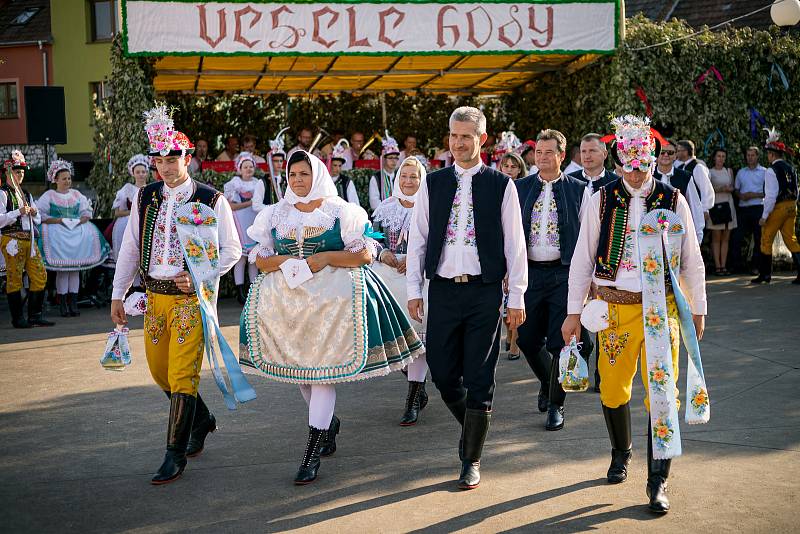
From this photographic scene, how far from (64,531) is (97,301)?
8.81 meters

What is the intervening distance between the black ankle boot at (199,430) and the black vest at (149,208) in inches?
35.0

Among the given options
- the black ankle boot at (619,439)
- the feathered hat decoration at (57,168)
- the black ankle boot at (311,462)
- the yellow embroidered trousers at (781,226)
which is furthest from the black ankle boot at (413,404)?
the yellow embroidered trousers at (781,226)

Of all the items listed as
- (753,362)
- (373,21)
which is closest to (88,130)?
(373,21)

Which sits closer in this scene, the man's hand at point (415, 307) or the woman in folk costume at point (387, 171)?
the man's hand at point (415, 307)

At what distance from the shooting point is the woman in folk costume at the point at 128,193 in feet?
38.2

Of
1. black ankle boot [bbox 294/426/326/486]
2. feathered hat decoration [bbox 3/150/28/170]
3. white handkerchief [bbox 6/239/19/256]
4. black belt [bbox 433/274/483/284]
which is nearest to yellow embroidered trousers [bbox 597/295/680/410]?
black belt [bbox 433/274/483/284]

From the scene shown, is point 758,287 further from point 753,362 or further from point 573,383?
point 573,383

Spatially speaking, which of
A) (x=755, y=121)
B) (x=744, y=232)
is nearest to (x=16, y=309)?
(x=744, y=232)

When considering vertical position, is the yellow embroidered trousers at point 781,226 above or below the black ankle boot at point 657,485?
above

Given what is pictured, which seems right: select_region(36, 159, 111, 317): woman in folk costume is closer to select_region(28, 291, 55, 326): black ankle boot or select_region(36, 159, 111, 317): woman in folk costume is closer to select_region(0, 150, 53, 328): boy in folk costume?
select_region(0, 150, 53, 328): boy in folk costume

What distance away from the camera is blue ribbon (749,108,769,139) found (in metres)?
14.5

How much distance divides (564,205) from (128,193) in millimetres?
7362

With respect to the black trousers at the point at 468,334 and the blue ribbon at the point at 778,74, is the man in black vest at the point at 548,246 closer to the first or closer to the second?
the black trousers at the point at 468,334

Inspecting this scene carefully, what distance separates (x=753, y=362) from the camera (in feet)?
25.6
